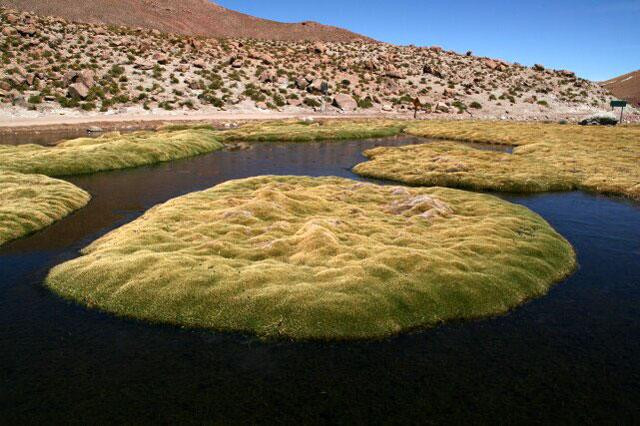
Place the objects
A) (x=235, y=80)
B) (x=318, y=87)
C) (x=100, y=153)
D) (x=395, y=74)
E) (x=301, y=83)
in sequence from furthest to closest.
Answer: (x=395, y=74)
(x=301, y=83)
(x=318, y=87)
(x=235, y=80)
(x=100, y=153)

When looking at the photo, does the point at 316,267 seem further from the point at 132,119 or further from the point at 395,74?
the point at 395,74

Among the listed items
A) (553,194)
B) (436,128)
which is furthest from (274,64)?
(553,194)

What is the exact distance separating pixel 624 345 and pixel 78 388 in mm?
18426

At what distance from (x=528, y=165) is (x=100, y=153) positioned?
1922 inches

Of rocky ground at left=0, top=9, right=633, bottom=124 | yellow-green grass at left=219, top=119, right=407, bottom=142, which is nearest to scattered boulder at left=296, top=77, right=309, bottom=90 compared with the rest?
rocky ground at left=0, top=9, right=633, bottom=124

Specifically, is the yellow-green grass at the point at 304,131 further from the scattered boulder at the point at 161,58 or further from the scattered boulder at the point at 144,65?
the scattered boulder at the point at 161,58

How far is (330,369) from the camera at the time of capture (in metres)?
14.6

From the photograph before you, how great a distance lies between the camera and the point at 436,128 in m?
90.8

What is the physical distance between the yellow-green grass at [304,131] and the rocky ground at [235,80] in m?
25.3

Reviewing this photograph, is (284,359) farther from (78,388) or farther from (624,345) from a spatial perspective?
(624,345)

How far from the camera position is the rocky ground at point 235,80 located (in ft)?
328

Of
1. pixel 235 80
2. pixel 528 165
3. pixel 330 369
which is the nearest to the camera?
pixel 330 369

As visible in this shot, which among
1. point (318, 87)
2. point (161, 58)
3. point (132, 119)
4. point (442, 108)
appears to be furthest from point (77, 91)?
point (442, 108)

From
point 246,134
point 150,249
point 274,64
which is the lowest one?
point 150,249
